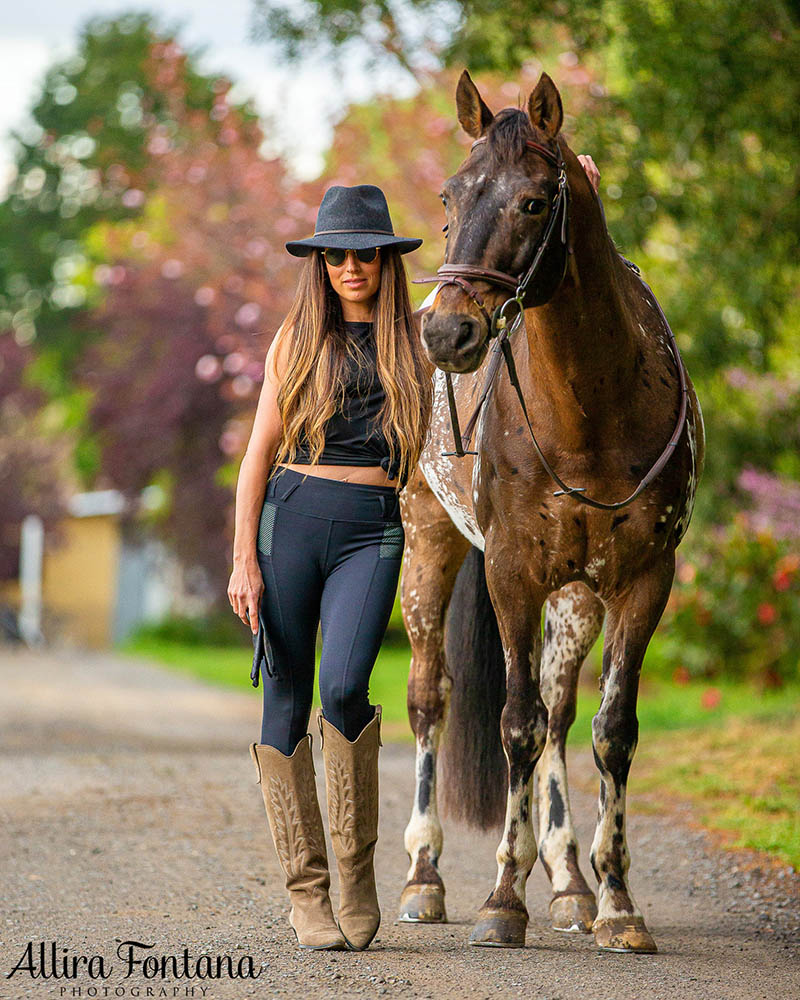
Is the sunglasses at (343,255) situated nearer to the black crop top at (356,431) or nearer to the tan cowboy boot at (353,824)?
the black crop top at (356,431)

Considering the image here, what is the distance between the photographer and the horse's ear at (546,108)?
146 inches

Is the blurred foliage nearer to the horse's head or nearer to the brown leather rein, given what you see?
the brown leather rein

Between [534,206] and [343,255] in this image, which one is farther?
[343,255]

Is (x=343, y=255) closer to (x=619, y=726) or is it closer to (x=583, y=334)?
(x=583, y=334)

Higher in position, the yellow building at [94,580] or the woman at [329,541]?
the woman at [329,541]

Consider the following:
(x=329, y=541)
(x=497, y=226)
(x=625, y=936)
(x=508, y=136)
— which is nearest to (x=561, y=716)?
(x=625, y=936)

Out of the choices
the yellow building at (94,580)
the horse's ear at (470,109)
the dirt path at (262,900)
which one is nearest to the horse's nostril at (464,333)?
the horse's ear at (470,109)

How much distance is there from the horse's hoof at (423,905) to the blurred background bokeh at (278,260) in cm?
206

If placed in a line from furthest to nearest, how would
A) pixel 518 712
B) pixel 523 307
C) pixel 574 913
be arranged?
pixel 574 913 → pixel 518 712 → pixel 523 307

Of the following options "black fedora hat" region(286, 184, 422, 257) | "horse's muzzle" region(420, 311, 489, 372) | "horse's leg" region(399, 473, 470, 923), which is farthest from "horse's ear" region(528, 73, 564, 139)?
"horse's leg" region(399, 473, 470, 923)

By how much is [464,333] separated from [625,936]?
1.92m

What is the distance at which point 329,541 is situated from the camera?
3.94 metres

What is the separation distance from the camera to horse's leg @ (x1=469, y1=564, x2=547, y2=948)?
13.4ft

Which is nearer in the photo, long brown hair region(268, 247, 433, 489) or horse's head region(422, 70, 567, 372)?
horse's head region(422, 70, 567, 372)
